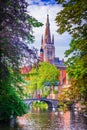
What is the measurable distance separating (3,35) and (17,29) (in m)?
0.61

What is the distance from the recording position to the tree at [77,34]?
1191 centimetres

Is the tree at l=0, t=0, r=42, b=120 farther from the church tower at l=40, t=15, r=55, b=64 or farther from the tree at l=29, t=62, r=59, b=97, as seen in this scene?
the church tower at l=40, t=15, r=55, b=64

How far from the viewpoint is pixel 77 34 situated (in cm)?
1262

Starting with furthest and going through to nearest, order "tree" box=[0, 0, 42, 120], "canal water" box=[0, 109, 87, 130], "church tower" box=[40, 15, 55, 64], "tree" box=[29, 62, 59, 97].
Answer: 1. "church tower" box=[40, 15, 55, 64]
2. "tree" box=[29, 62, 59, 97]
3. "canal water" box=[0, 109, 87, 130]
4. "tree" box=[0, 0, 42, 120]

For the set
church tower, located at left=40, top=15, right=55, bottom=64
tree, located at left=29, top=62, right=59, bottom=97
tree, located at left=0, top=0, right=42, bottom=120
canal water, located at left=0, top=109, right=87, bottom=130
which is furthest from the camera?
church tower, located at left=40, top=15, right=55, bottom=64

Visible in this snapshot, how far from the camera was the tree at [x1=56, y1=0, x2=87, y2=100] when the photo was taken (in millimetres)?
11906

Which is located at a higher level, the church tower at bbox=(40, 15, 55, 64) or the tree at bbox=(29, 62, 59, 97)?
the church tower at bbox=(40, 15, 55, 64)

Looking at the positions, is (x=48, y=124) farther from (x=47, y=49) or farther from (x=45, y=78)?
(x=47, y=49)

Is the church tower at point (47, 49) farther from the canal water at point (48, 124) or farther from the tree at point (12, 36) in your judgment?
the tree at point (12, 36)

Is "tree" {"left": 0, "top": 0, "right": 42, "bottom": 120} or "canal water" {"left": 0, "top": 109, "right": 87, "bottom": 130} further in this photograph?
"canal water" {"left": 0, "top": 109, "right": 87, "bottom": 130}

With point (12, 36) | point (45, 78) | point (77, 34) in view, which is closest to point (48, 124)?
point (77, 34)

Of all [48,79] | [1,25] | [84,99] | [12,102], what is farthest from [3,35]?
[48,79]

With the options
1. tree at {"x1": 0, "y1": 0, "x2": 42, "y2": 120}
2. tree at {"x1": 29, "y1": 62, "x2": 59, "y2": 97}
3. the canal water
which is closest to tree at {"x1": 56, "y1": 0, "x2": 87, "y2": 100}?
tree at {"x1": 0, "y1": 0, "x2": 42, "y2": 120}

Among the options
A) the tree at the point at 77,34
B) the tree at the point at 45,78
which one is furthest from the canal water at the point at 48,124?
the tree at the point at 45,78
